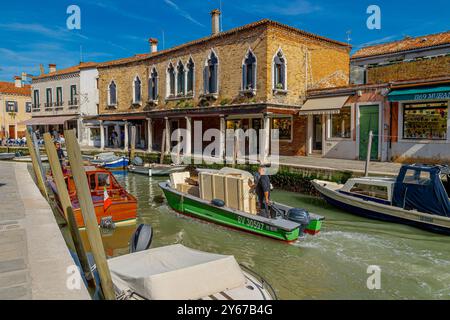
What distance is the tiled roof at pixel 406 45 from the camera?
21156 mm

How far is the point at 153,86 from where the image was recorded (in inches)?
1045

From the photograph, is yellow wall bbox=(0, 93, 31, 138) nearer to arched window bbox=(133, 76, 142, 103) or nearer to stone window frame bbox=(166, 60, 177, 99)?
arched window bbox=(133, 76, 142, 103)

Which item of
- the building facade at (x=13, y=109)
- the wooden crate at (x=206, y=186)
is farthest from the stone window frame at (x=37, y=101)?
the wooden crate at (x=206, y=186)

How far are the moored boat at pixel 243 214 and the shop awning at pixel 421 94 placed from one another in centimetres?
905

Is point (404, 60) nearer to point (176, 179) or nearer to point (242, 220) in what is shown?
point (176, 179)

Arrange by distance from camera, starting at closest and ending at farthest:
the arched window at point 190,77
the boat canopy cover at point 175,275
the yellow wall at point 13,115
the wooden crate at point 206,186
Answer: the boat canopy cover at point 175,275 < the wooden crate at point 206,186 < the arched window at point 190,77 < the yellow wall at point 13,115

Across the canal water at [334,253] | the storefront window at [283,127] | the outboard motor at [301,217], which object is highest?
the storefront window at [283,127]

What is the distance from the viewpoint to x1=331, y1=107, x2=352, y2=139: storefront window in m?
18.8

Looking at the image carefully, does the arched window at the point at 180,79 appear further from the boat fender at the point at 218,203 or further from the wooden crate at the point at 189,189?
the boat fender at the point at 218,203

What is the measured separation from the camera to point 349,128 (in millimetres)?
18797

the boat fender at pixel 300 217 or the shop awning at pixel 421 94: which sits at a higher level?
the shop awning at pixel 421 94

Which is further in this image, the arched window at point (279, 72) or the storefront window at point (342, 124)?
the arched window at point (279, 72)

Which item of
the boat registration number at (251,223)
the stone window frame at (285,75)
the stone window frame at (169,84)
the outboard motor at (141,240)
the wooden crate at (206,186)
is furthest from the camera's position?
the stone window frame at (169,84)
